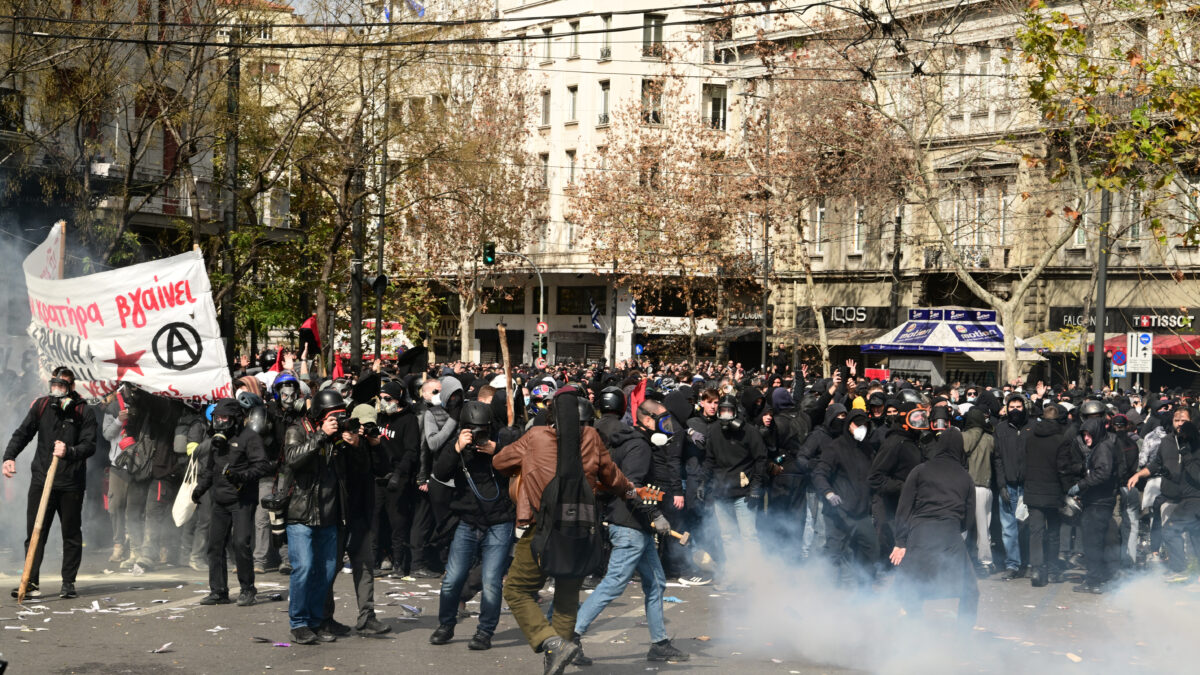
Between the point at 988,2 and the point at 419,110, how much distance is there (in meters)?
16.2

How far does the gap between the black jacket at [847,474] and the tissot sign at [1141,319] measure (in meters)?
24.5

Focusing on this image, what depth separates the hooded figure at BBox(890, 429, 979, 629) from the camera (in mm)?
8836

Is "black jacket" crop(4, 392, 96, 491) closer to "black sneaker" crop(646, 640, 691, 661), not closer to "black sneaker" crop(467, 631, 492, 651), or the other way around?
"black sneaker" crop(467, 631, 492, 651)

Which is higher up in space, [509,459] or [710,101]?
[710,101]

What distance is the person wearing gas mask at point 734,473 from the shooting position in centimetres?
1184

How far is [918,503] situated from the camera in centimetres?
916

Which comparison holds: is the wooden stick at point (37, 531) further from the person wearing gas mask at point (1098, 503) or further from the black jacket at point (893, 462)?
the person wearing gas mask at point (1098, 503)

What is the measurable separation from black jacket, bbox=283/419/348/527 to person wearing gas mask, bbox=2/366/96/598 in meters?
2.55

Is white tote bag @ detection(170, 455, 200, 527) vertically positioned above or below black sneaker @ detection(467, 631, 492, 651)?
above

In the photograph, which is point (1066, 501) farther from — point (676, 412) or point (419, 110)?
point (419, 110)

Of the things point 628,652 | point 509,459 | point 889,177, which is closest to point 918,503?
point 628,652

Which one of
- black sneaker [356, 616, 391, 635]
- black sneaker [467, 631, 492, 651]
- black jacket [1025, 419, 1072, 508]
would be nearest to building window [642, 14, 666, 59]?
black jacket [1025, 419, 1072, 508]

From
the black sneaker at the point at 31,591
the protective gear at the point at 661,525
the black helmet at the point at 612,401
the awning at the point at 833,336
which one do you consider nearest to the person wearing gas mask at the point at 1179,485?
the black helmet at the point at 612,401

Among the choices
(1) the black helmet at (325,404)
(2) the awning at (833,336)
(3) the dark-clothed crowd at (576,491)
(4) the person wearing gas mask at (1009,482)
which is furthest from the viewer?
(2) the awning at (833,336)
